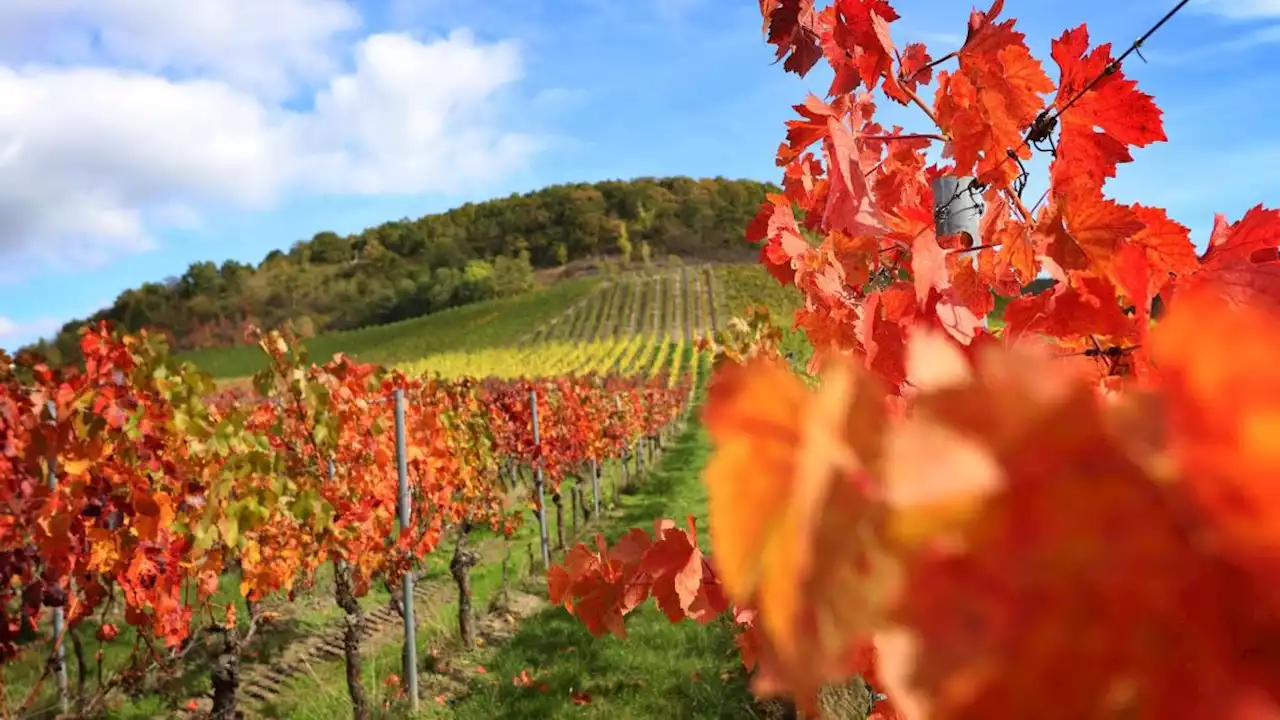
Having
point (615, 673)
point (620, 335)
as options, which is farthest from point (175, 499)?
point (620, 335)

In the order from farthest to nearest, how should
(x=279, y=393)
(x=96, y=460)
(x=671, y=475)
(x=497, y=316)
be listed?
1. (x=497, y=316)
2. (x=671, y=475)
3. (x=279, y=393)
4. (x=96, y=460)

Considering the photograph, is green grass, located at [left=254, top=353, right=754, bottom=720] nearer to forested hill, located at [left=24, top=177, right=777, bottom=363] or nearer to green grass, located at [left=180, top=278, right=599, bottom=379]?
green grass, located at [left=180, top=278, right=599, bottom=379]

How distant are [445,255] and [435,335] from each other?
110 feet

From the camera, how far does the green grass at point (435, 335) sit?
2036 inches

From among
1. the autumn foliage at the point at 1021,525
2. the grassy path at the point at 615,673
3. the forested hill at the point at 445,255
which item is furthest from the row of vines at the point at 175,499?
the forested hill at the point at 445,255

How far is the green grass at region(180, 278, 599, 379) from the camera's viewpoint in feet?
170

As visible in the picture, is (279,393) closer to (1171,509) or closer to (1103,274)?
(1103,274)

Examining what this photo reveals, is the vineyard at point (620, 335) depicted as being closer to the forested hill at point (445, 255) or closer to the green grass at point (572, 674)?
the forested hill at point (445, 255)

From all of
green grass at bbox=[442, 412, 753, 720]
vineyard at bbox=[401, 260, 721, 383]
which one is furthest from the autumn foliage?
vineyard at bbox=[401, 260, 721, 383]

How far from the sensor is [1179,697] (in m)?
0.33

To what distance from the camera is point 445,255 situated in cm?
8706

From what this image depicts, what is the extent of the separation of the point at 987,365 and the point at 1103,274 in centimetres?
88

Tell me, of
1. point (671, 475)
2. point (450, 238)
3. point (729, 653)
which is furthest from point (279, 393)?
point (450, 238)

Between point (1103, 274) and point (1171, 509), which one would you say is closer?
point (1171, 509)
